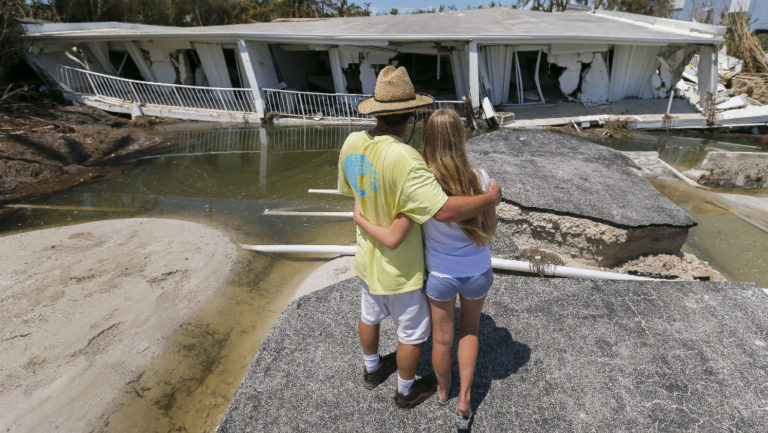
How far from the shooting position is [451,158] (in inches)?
70.2

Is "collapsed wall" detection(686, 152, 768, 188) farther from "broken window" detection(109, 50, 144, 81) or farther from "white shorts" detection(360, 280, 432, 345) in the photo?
"broken window" detection(109, 50, 144, 81)

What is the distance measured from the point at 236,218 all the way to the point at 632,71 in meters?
13.7

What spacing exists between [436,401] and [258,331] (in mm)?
2278

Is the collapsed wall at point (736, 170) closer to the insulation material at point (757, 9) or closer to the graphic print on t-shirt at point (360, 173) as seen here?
the graphic print on t-shirt at point (360, 173)

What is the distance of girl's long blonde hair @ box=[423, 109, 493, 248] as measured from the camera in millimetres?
1768

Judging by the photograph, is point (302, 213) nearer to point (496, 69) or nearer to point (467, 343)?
point (467, 343)

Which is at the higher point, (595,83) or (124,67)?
(124,67)

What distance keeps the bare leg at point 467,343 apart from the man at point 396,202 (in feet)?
0.72

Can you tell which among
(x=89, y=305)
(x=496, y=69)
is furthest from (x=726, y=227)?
(x=496, y=69)

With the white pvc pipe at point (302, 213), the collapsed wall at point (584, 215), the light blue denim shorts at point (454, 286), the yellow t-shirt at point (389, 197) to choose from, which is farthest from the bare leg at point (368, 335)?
the white pvc pipe at point (302, 213)

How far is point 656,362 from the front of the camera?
8.86 ft

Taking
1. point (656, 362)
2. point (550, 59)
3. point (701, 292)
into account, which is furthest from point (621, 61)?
point (656, 362)

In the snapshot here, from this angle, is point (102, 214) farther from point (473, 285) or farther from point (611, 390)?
point (611, 390)

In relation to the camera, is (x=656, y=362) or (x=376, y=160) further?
(x=656, y=362)
